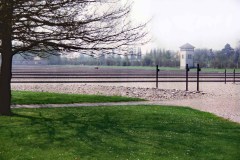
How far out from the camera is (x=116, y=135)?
980cm

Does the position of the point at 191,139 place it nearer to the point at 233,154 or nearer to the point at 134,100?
the point at 233,154

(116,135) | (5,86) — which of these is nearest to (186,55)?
(5,86)

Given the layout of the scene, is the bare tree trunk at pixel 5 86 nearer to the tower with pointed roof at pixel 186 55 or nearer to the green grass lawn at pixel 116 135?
the green grass lawn at pixel 116 135

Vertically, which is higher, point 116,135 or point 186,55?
point 186,55

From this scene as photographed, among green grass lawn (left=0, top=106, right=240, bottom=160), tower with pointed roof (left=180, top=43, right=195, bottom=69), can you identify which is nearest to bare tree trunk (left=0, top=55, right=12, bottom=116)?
green grass lawn (left=0, top=106, right=240, bottom=160)

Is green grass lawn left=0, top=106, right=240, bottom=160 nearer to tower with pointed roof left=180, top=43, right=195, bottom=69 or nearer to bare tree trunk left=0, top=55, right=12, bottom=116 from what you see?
bare tree trunk left=0, top=55, right=12, bottom=116

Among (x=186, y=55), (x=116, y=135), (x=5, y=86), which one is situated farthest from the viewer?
(x=186, y=55)

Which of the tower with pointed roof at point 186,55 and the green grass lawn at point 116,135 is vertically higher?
the tower with pointed roof at point 186,55

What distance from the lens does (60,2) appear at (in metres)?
11.9

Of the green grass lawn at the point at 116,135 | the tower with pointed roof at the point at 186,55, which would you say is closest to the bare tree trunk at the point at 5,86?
the green grass lawn at the point at 116,135

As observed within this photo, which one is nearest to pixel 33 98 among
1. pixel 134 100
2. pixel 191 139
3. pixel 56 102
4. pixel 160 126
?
pixel 56 102

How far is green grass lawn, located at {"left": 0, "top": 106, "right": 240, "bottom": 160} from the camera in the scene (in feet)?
26.2

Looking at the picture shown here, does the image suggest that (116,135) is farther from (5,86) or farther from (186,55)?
(186,55)

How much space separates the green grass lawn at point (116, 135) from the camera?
798cm
